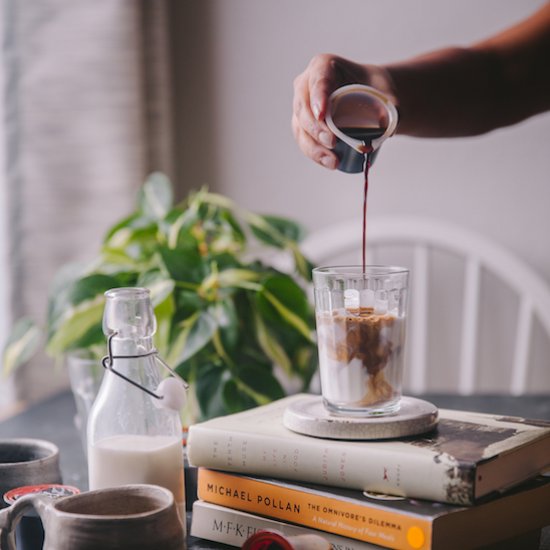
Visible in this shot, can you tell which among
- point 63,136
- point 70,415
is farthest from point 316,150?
point 63,136

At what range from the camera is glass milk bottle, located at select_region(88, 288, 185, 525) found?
0.77 metres

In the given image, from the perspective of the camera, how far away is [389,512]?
687 millimetres

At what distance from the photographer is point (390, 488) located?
0.72 metres

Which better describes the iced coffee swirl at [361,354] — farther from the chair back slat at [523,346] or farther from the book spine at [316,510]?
the chair back slat at [523,346]

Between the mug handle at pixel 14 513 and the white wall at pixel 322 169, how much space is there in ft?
5.01

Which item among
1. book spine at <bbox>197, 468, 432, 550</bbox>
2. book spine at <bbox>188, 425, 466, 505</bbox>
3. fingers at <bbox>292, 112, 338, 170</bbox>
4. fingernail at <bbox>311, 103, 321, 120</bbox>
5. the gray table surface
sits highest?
fingernail at <bbox>311, 103, 321, 120</bbox>

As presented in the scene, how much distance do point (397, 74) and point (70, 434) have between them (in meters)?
0.71

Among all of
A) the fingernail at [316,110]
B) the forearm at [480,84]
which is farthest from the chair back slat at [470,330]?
the fingernail at [316,110]

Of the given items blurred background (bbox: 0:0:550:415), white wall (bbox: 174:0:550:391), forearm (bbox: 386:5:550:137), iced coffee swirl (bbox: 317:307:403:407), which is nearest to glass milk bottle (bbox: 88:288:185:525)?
iced coffee swirl (bbox: 317:307:403:407)

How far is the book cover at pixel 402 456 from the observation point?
688 millimetres

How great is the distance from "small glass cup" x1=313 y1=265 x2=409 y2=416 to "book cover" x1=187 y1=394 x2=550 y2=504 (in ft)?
0.15

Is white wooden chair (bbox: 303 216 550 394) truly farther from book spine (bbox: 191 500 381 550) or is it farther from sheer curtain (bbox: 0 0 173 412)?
book spine (bbox: 191 500 381 550)

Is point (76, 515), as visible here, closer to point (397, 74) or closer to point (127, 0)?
point (397, 74)

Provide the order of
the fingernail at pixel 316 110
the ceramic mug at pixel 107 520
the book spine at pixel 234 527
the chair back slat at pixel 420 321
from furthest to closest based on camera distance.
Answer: the chair back slat at pixel 420 321 → the fingernail at pixel 316 110 → the book spine at pixel 234 527 → the ceramic mug at pixel 107 520
